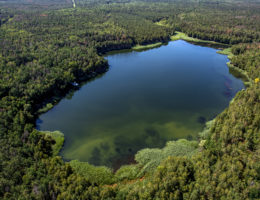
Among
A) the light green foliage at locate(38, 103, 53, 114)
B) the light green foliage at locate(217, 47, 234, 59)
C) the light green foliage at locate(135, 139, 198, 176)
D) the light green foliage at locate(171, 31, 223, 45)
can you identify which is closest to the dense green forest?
the light green foliage at locate(135, 139, 198, 176)

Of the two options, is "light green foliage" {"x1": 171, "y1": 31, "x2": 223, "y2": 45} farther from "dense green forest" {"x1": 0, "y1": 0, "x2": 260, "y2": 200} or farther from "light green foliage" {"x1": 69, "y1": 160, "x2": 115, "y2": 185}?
"light green foliage" {"x1": 69, "y1": 160, "x2": 115, "y2": 185}

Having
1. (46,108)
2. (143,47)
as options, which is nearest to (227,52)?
(143,47)

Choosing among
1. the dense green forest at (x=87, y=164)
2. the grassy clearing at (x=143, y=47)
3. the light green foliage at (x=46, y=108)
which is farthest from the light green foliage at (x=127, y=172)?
the grassy clearing at (x=143, y=47)

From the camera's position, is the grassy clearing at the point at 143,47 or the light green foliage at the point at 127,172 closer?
the light green foliage at the point at 127,172

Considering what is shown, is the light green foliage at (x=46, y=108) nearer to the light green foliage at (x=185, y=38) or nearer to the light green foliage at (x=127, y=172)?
the light green foliage at (x=127, y=172)

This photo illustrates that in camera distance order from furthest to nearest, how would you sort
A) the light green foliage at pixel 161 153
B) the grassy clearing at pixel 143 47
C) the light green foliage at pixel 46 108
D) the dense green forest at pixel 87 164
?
1. the grassy clearing at pixel 143 47
2. the light green foliage at pixel 46 108
3. the light green foliage at pixel 161 153
4. the dense green forest at pixel 87 164

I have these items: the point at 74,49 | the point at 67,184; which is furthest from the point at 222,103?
the point at 74,49

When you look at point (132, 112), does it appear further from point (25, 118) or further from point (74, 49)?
point (74, 49)
